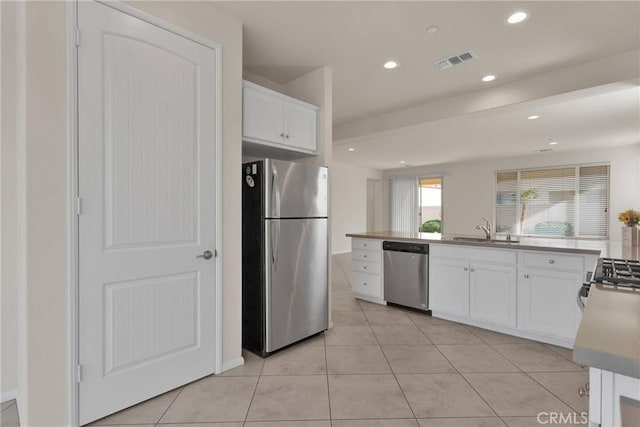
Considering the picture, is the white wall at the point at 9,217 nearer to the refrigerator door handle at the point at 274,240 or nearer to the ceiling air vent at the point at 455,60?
the refrigerator door handle at the point at 274,240

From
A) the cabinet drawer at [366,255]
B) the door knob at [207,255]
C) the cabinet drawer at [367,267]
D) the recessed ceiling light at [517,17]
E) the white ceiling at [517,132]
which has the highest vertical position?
the recessed ceiling light at [517,17]

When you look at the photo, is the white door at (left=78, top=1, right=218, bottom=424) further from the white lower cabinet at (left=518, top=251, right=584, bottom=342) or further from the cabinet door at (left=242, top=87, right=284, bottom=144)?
the white lower cabinet at (left=518, top=251, right=584, bottom=342)

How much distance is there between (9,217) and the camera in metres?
1.87

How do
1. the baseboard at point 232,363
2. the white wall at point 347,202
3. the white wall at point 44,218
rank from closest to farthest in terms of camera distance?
1. the white wall at point 44,218
2. the baseboard at point 232,363
3. the white wall at point 347,202

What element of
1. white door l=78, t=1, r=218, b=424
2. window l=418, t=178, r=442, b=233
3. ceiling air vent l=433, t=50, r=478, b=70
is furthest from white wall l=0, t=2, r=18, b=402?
window l=418, t=178, r=442, b=233

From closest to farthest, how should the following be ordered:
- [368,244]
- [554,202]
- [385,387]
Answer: [385,387] → [368,244] → [554,202]

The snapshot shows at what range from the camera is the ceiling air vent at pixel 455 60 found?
9.04ft

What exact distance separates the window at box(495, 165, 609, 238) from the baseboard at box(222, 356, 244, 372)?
7.71 m

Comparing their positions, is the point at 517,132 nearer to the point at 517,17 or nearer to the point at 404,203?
the point at 517,17

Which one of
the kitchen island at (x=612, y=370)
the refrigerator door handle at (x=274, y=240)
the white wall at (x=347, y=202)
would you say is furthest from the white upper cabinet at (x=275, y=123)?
the white wall at (x=347, y=202)

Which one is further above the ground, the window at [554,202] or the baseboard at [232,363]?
the window at [554,202]

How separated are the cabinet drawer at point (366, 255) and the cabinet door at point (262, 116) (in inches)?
76.5

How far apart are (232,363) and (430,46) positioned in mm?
3009

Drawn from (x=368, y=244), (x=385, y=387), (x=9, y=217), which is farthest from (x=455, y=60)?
(x=9, y=217)
